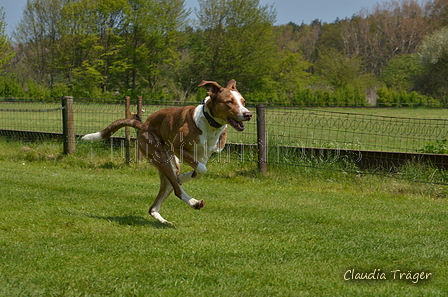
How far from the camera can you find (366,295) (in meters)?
4.09

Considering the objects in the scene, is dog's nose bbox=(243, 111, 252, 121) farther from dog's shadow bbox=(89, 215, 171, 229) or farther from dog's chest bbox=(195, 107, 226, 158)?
dog's shadow bbox=(89, 215, 171, 229)

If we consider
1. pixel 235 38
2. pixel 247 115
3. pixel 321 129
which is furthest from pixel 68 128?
pixel 235 38

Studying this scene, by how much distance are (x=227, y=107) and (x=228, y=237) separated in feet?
5.15

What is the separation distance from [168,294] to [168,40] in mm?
56343

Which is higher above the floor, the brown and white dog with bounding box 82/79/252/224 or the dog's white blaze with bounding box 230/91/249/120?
the dog's white blaze with bounding box 230/91/249/120

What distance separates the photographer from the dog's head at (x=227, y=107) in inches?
227

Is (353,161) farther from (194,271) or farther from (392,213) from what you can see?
(194,271)

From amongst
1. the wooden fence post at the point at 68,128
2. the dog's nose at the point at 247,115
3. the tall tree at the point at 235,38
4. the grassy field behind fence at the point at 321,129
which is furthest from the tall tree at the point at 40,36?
the dog's nose at the point at 247,115

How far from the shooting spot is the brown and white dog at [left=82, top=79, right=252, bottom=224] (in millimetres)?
5891

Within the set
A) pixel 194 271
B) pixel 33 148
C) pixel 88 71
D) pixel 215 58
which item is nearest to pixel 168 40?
pixel 215 58

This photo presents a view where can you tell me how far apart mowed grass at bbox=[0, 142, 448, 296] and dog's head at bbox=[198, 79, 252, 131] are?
142 centimetres

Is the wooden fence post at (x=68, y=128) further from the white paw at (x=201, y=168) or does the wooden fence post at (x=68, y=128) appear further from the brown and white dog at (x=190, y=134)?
the white paw at (x=201, y=168)

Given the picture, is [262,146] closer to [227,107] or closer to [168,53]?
[227,107]


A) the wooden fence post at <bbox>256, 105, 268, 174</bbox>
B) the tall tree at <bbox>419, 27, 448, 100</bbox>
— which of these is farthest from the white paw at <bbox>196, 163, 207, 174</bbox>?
the tall tree at <bbox>419, 27, 448, 100</bbox>
